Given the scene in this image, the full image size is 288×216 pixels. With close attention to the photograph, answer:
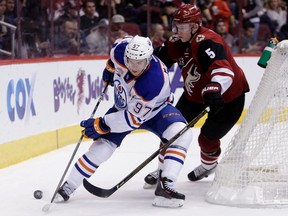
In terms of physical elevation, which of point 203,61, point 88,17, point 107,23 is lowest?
point 107,23

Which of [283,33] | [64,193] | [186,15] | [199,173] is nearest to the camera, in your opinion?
[64,193]

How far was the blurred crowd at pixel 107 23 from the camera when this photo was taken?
618 cm

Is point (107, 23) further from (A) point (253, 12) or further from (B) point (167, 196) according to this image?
(B) point (167, 196)

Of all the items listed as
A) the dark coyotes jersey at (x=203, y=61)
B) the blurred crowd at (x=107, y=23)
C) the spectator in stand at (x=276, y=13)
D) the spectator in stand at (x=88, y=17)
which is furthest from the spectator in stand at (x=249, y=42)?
the dark coyotes jersey at (x=203, y=61)

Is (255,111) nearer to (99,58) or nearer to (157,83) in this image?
(157,83)

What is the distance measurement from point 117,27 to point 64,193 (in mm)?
3641

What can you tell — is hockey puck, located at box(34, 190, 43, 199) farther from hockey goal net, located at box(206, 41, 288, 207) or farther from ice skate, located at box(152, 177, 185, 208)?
hockey goal net, located at box(206, 41, 288, 207)

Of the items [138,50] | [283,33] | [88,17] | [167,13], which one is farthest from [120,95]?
[283,33]

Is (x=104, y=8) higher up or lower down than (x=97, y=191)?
higher up

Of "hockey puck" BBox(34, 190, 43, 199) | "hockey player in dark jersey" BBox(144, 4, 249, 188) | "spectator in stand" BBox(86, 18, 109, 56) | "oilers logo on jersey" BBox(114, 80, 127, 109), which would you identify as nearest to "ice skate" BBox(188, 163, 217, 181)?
"hockey player in dark jersey" BBox(144, 4, 249, 188)

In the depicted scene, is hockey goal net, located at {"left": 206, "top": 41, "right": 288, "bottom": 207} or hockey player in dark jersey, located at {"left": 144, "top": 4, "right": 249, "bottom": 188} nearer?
hockey goal net, located at {"left": 206, "top": 41, "right": 288, "bottom": 207}

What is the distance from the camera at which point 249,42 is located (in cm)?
883

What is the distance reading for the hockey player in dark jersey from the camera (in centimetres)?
444

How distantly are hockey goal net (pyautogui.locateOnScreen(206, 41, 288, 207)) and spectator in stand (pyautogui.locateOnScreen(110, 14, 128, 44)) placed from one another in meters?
3.36
